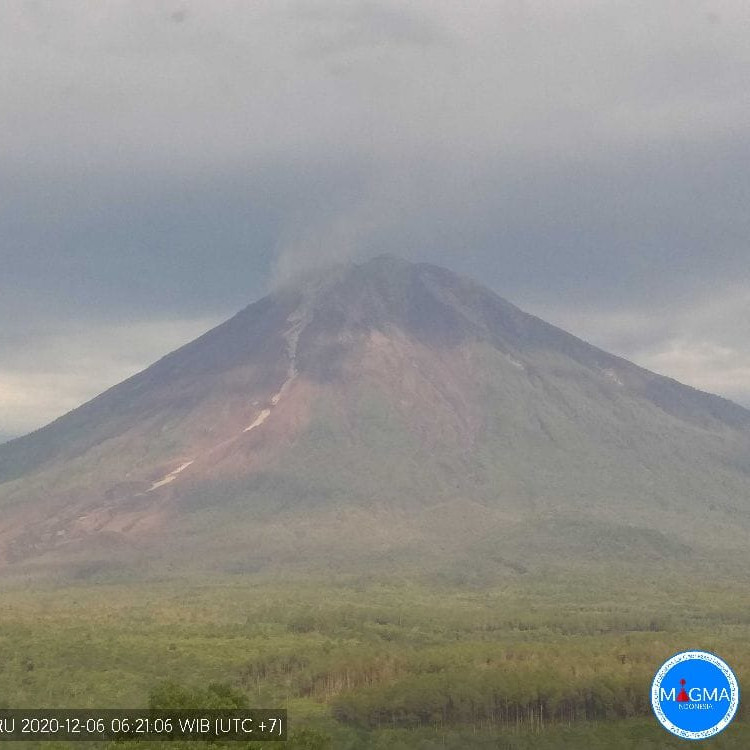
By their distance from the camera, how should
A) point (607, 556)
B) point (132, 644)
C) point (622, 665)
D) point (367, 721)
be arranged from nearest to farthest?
point (367, 721), point (622, 665), point (132, 644), point (607, 556)

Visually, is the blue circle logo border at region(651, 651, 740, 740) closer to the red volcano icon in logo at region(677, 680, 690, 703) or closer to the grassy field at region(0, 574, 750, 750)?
the red volcano icon in logo at region(677, 680, 690, 703)

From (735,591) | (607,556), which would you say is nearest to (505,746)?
(735,591)

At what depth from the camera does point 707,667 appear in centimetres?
5912

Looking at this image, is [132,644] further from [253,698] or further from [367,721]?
[367,721]

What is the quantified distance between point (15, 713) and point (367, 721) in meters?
24.4

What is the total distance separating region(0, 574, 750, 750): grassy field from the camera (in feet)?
271

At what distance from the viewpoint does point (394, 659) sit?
9919cm

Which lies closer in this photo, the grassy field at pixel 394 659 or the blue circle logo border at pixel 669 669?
the blue circle logo border at pixel 669 669

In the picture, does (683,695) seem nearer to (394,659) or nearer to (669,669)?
(669,669)

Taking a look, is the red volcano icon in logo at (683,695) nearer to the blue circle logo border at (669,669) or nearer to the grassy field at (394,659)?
the blue circle logo border at (669,669)

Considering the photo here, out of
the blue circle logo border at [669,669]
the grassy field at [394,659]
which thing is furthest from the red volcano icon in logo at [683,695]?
the grassy field at [394,659]

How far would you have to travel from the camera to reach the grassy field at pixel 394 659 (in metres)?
82.7

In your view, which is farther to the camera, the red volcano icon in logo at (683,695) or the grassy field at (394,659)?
the grassy field at (394,659)

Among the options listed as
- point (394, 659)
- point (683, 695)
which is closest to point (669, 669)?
point (683, 695)
